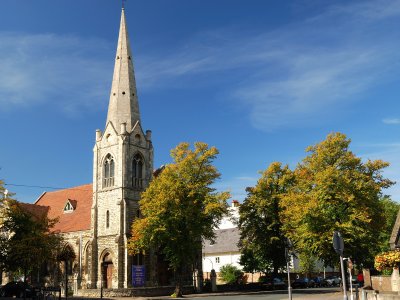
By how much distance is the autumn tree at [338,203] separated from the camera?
37.5 m

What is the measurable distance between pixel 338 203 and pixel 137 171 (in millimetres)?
23584

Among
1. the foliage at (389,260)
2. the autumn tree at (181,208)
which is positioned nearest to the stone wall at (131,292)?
the autumn tree at (181,208)

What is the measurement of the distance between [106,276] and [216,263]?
92.4 ft

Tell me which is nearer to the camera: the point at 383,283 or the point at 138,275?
the point at 383,283

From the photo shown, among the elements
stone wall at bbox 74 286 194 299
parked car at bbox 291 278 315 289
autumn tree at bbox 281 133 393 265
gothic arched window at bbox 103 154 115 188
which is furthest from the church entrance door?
parked car at bbox 291 278 315 289

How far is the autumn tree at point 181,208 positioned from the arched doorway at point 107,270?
208 inches

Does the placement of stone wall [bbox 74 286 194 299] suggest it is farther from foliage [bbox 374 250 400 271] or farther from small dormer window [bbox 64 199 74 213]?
foliage [bbox 374 250 400 271]

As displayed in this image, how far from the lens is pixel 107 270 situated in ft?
161

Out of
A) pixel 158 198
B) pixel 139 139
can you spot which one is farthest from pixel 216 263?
pixel 158 198

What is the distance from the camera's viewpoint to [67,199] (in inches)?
2438

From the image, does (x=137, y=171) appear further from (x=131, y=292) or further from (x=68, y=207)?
(x=131, y=292)

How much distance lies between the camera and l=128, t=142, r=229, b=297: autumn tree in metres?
41.4

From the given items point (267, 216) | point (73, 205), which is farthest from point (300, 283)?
point (73, 205)

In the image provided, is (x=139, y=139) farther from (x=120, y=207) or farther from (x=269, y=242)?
(x=269, y=242)
